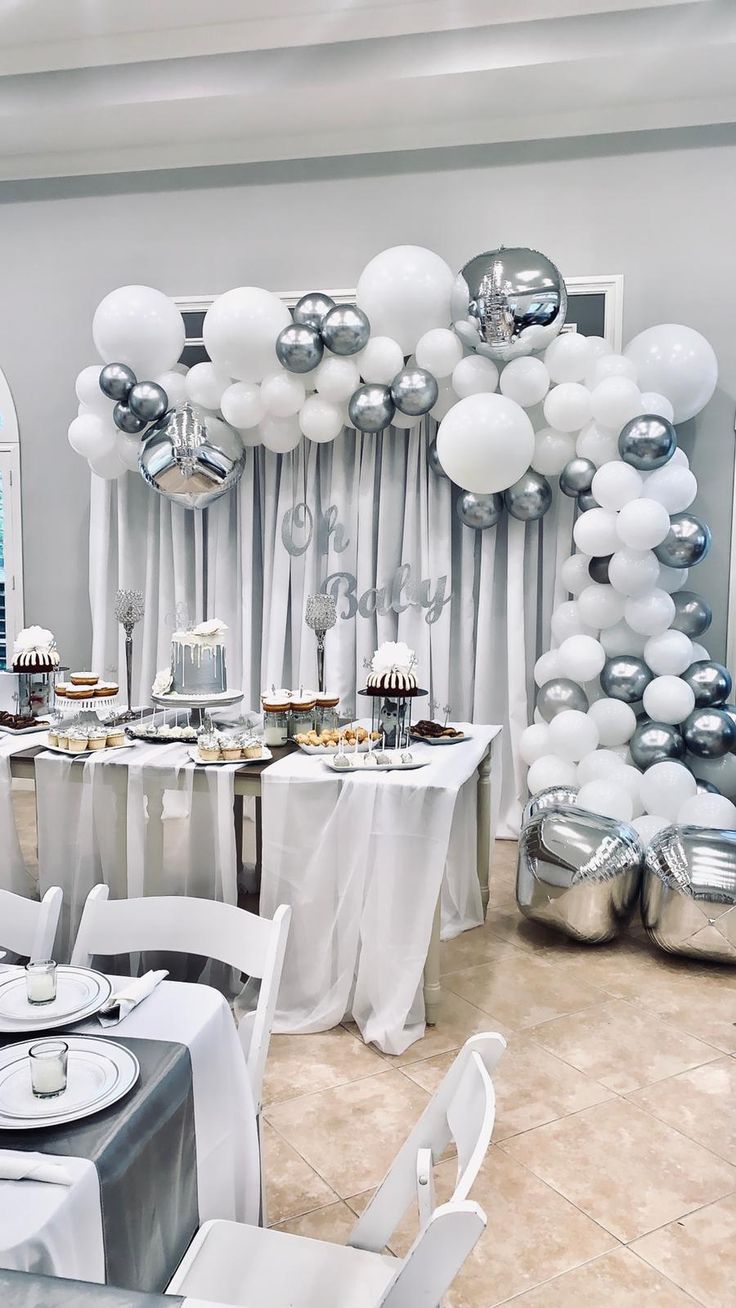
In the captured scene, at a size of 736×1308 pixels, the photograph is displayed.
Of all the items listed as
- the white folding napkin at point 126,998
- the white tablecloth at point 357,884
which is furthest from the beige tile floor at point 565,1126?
the white folding napkin at point 126,998

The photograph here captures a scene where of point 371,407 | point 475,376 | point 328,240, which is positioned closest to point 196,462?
point 371,407

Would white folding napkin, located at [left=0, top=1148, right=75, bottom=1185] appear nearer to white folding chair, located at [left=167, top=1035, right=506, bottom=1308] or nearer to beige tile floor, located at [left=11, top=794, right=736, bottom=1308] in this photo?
white folding chair, located at [left=167, top=1035, right=506, bottom=1308]

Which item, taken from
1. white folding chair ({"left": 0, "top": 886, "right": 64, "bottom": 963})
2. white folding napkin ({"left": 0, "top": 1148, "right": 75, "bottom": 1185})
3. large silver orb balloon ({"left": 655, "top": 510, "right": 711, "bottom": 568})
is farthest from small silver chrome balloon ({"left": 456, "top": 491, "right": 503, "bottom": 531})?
white folding napkin ({"left": 0, "top": 1148, "right": 75, "bottom": 1185})

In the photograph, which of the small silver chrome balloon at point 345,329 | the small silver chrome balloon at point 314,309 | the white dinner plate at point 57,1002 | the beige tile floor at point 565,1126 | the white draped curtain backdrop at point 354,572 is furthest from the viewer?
the white draped curtain backdrop at point 354,572

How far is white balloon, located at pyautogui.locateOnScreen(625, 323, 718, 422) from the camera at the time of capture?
14.0 ft

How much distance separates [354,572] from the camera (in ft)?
16.7

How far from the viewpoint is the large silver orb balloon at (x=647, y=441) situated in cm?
407

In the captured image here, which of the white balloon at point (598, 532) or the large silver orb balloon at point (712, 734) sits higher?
the white balloon at point (598, 532)

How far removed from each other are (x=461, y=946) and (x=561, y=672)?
132 centimetres

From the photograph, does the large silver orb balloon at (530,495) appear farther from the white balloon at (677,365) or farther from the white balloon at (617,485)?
the white balloon at (677,365)

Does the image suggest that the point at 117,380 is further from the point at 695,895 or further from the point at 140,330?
the point at 695,895

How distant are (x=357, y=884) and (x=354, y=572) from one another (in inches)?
94.7

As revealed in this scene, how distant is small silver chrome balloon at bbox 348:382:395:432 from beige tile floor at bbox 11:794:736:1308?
2265 millimetres

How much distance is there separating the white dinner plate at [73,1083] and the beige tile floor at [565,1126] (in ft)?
3.13
